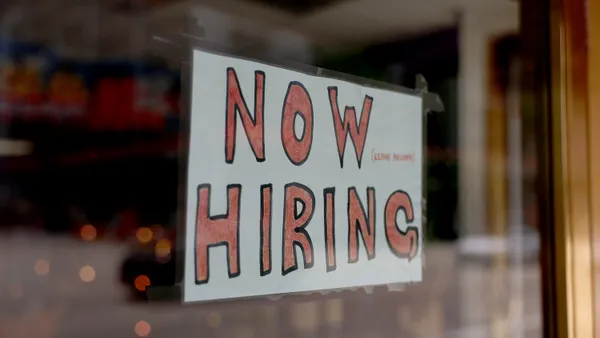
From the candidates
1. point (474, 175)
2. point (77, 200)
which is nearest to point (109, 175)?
point (77, 200)

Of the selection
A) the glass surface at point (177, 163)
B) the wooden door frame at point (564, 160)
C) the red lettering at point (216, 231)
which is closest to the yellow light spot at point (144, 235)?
the glass surface at point (177, 163)

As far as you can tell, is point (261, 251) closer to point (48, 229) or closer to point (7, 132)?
point (7, 132)

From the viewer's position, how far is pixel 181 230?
→ 446 mm

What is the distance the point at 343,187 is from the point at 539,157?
36cm

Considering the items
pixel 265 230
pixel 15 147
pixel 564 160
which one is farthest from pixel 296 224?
pixel 15 147

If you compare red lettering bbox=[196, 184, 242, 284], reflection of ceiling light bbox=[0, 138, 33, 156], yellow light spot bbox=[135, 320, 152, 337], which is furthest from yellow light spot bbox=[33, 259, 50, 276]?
red lettering bbox=[196, 184, 242, 284]

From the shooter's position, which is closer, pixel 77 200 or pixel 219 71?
pixel 219 71

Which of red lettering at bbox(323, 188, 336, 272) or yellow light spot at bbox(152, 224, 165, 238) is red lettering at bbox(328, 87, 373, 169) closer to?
red lettering at bbox(323, 188, 336, 272)

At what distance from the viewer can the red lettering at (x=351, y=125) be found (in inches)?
21.0

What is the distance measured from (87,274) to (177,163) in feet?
1.83

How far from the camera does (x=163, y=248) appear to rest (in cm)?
49

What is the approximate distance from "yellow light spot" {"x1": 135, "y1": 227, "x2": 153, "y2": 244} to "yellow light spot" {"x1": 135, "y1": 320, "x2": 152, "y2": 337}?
0.09 meters

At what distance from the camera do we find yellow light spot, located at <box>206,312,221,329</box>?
0.54 metres

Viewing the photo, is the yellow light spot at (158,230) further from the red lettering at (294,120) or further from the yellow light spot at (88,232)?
the yellow light spot at (88,232)
